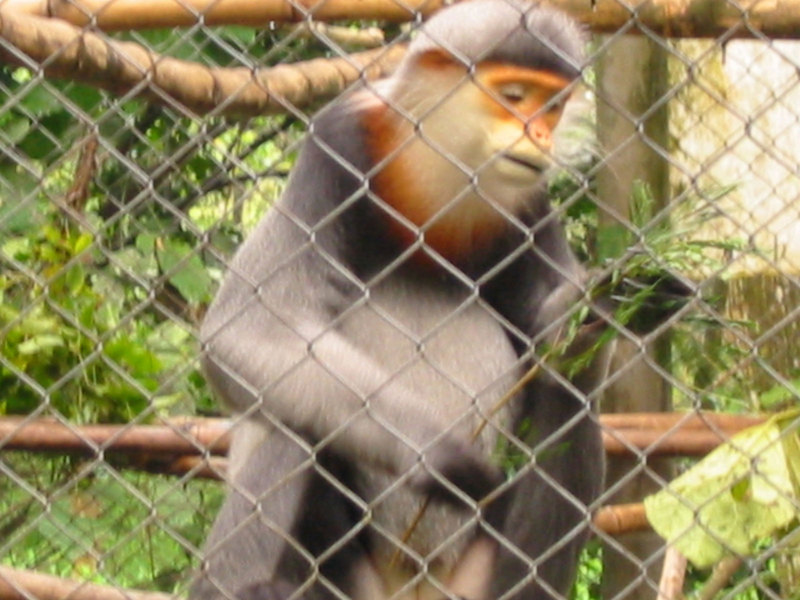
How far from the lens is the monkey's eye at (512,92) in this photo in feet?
7.16

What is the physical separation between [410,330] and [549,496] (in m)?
0.38

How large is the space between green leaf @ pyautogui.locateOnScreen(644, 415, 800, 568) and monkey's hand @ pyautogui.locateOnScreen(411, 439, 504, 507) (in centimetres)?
24

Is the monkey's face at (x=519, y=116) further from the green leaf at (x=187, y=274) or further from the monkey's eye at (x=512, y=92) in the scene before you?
the green leaf at (x=187, y=274)

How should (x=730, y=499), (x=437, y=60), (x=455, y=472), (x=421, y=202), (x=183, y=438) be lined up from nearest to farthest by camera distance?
(x=730, y=499) → (x=455, y=472) → (x=437, y=60) → (x=421, y=202) → (x=183, y=438)

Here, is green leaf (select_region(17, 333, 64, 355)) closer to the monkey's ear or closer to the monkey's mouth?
the monkey's ear

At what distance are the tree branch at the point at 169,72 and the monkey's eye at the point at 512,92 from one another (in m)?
0.19

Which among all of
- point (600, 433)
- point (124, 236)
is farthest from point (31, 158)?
point (600, 433)

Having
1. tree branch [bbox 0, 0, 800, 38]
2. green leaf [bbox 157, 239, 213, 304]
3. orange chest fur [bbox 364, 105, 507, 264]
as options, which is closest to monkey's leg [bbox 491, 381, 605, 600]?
orange chest fur [bbox 364, 105, 507, 264]

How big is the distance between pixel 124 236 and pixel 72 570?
2.60ft

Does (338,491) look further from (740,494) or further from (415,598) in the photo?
(740,494)

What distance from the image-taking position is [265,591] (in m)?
2.21

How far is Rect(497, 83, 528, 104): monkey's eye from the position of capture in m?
2.18

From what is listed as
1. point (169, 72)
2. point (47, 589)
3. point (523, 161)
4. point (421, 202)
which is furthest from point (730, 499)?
point (169, 72)

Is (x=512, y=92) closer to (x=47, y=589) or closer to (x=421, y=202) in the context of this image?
(x=421, y=202)
